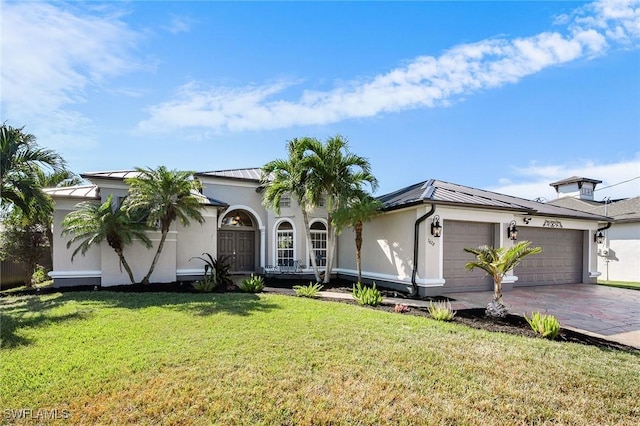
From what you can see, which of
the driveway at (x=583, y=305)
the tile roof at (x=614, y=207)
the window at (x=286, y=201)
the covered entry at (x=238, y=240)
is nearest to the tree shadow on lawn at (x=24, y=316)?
the covered entry at (x=238, y=240)

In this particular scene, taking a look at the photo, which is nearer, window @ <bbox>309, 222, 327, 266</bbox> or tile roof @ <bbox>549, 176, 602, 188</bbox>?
window @ <bbox>309, 222, 327, 266</bbox>

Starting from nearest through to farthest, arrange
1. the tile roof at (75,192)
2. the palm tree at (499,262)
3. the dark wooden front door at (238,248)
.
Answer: the palm tree at (499,262) < the tile roof at (75,192) < the dark wooden front door at (238,248)

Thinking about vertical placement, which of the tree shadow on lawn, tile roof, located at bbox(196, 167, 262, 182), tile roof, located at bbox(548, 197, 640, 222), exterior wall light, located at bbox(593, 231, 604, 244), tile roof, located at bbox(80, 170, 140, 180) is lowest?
the tree shadow on lawn

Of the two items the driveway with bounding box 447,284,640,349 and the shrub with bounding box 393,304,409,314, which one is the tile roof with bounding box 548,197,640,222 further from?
the shrub with bounding box 393,304,409,314

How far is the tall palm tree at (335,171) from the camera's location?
41.1ft

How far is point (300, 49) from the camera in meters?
10.8

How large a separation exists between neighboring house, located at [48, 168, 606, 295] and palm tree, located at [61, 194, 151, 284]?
110 cm

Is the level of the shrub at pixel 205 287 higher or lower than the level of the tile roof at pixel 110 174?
lower

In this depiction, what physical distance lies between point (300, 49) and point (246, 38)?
1.85 m

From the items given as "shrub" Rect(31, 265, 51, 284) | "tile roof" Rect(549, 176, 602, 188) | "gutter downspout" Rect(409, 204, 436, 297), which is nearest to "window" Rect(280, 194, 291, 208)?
"gutter downspout" Rect(409, 204, 436, 297)

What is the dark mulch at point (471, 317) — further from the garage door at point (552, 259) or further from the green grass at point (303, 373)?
the garage door at point (552, 259)

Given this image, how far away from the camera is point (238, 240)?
1698 cm

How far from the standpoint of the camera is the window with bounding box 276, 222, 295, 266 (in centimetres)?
1619

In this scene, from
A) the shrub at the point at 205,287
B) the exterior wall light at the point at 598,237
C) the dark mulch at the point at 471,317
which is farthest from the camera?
the exterior wall light at the point at 598,237
